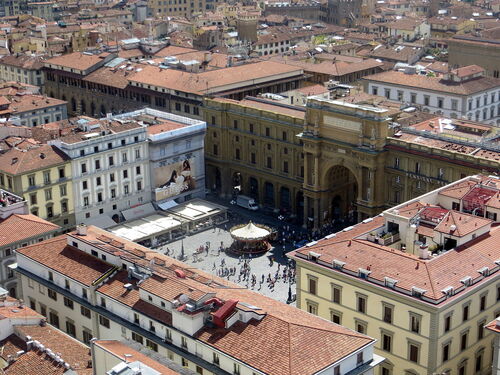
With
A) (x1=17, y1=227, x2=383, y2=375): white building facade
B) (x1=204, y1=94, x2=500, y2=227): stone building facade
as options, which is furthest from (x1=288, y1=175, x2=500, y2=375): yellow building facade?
(x1=204, y1=94, x2=500, y2=227): stone building facade

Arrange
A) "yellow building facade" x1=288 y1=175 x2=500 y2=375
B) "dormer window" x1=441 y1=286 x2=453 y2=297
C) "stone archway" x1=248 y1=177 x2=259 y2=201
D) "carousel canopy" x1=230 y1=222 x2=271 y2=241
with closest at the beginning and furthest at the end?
1. "dormer window" x1=441 y1=286 x2=453 y2=297
2. "yellow building facade" x1=288 y1=175 x2=500 y2=375
3. "carousel canopy" x1=230 y1=222 x2=271 y2=241
4. "stone archway" x1=248 y1=177 x2=259 y2=201

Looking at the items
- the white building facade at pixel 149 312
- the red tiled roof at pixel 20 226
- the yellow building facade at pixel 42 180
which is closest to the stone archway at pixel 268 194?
the yellow building facade at pixel 42 180

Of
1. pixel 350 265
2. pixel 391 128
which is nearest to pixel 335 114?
pixel 391 128

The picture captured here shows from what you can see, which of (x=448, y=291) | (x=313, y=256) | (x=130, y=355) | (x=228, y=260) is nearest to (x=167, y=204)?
(x=228, y=260)

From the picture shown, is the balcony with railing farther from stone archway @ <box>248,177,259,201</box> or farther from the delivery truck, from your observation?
stone archway @ <box>248,177,259,201</box>

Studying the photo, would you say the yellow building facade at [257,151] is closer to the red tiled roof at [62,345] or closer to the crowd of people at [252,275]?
the crowd of people at [252,275]

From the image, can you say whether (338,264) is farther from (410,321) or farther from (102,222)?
(102,222)
